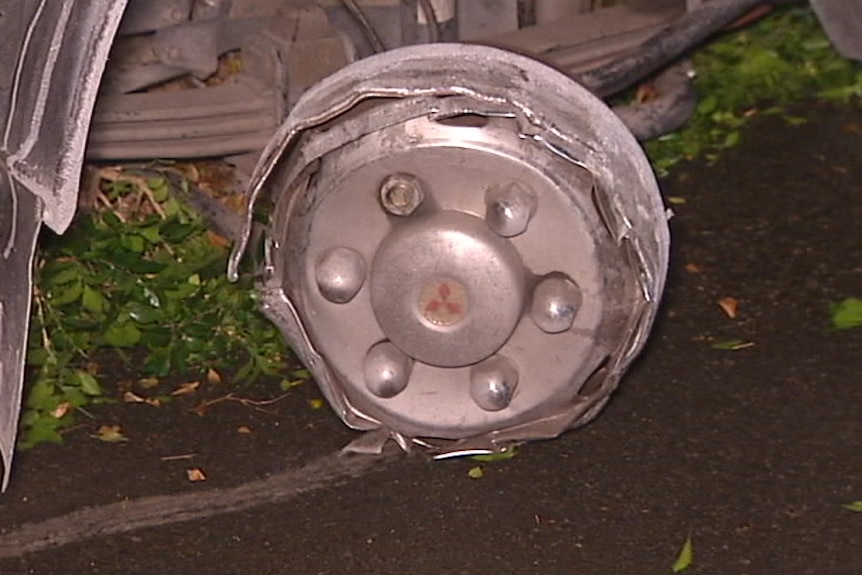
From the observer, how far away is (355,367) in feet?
8.50

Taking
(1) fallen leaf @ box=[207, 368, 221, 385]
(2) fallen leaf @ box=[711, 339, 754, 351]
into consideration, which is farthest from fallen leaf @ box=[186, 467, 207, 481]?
(2) fallen leaf @ box=[711, 339, 754, 351]

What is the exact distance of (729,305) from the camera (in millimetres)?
3197

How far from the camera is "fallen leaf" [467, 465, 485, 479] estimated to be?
273 centimetres

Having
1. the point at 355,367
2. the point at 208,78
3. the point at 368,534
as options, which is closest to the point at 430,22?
the point at 208,78

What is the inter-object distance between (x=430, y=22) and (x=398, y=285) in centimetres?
56

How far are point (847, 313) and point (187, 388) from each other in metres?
1.21

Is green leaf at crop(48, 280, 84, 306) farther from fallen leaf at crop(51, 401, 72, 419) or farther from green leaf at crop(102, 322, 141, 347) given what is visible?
fallen leaf at crop(51, 401, 72, 419)

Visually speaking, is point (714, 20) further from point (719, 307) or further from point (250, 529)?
point (250, 529)

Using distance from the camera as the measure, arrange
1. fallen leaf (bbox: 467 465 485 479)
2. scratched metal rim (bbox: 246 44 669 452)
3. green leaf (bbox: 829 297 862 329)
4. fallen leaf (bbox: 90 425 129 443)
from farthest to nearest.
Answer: green leaf (bbox: 829 297 862 329)
fallen leaf (bbox: 90 425 129 443)
fallen leaf (bbox: 467 465 485 479)
scratched metal rim (bbox: 246 44 669 452)

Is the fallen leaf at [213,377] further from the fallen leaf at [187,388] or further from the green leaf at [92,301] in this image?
the green leaf at [92,301]

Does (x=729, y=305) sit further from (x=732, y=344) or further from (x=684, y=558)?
(x=684, y=558)

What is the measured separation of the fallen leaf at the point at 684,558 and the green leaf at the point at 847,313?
738 mm

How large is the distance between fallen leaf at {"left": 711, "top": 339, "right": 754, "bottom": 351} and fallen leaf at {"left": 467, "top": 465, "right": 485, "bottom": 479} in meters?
0.56

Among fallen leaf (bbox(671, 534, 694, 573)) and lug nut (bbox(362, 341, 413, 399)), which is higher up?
lug nut (bbox(362, 341, 413, 399))
